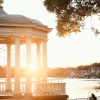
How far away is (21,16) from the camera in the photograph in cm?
2458

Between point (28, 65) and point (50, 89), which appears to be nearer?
point (28, 65)

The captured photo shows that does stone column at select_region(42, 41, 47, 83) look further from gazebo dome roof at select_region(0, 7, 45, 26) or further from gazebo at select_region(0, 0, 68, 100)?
gazebo dome roof at select_region(0, 7, 45, 26)

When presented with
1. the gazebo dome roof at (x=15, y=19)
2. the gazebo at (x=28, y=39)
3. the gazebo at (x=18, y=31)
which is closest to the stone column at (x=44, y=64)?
the gazebo at (x=28, y=39)

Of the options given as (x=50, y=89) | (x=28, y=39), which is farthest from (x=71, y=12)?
(x=50, y=89)

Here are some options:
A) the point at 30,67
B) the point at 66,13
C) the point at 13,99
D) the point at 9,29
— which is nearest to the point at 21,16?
the point at 9,29

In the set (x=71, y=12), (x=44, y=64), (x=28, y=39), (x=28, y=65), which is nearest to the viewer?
(x=71, y=12)

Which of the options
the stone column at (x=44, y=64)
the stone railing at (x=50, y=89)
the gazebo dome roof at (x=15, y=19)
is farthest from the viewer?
the stone column at (x=44, y=64)

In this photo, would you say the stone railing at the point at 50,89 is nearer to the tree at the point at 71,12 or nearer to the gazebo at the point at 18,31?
the gazebo at the point at 18,31

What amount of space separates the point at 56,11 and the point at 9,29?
6.75 metres

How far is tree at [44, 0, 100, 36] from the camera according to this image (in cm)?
1722

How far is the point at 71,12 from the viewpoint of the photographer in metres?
17.7

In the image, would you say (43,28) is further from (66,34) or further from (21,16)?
(66,34)

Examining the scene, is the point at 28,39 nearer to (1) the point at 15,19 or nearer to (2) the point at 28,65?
(1) the point at 15,19

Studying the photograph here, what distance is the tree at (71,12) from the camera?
17219mm
